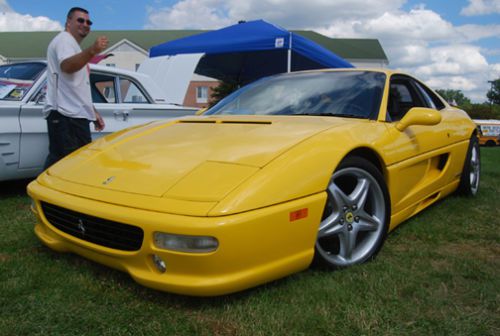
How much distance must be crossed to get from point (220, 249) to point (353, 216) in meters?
0.86

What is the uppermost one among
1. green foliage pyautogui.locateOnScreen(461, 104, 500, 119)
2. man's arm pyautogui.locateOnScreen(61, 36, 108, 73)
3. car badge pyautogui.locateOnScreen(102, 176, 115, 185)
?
man's arm pyautogui.locateOnScreen(61, 36, 108, 73)

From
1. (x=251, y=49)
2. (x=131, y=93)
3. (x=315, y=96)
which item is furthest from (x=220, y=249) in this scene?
(x=251, y=49)

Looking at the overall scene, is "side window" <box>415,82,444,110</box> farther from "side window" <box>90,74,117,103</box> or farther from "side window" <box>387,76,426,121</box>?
"side window" <box>90,74,117,103</box>

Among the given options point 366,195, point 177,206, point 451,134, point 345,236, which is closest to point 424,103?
point 451,134

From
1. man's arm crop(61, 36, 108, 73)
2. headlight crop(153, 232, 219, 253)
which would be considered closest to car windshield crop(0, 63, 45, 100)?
man's arm crop(61, 36, 108, 73)

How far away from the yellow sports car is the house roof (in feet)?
127

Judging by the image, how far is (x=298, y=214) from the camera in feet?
5.85

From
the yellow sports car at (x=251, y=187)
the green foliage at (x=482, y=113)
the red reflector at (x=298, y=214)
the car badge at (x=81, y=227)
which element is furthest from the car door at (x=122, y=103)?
the green foliage at (x=482, y=113)

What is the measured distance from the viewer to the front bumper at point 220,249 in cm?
160

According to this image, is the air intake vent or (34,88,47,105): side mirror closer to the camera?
the air intake vent

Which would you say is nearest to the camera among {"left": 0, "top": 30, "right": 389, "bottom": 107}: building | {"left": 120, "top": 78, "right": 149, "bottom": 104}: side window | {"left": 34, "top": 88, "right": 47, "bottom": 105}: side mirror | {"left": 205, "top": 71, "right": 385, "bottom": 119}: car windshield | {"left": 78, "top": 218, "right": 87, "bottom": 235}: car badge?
{"left": 78, "top": 218, "right": 87, "bottom": 235}: car badge

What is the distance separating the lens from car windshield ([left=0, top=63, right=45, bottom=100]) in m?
3.73

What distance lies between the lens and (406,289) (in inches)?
75.3

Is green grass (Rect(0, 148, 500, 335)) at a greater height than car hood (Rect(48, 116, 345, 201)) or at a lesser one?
lesser
